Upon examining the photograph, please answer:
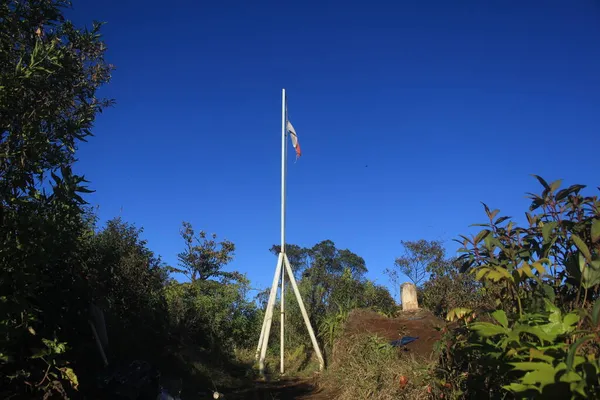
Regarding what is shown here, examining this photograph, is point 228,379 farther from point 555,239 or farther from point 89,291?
point 555,239

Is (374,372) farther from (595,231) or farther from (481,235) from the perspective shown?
(595,231)

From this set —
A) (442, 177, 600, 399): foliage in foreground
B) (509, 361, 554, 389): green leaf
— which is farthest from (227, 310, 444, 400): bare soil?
(509, 361, 554, 389): green leaf

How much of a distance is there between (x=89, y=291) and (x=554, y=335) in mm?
4563

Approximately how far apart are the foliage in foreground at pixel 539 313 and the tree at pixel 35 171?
301cm

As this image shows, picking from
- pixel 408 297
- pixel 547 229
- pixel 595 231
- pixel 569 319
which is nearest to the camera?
pixel 569 319

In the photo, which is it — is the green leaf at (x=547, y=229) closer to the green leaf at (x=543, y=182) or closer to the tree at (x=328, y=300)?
the green leaf at (x=543, y=182)

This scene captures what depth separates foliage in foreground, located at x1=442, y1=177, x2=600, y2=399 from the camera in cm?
168

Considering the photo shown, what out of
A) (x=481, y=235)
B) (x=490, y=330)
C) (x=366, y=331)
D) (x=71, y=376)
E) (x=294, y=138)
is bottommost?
(x=71, y=376)

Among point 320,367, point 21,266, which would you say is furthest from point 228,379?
point 21,266

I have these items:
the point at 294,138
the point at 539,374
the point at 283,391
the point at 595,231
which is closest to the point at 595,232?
the point at 595,231

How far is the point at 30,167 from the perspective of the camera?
11.3 feet

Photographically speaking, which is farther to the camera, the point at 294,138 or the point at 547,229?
the point at 294,138

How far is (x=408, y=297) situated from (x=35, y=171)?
7650 millimetres

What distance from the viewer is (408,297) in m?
9.34
